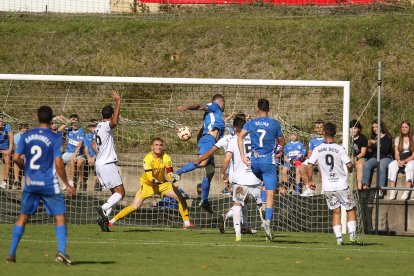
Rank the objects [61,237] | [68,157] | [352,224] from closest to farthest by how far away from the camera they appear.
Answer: [61,237] → [352,224] → [68,157]

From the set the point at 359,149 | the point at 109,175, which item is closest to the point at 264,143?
the point at 109,175

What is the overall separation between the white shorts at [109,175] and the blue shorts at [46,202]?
6977mm

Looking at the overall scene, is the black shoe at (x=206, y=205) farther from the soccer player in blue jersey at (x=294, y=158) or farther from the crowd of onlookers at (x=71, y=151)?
the crowd of onlookers at (x=71, y=151)

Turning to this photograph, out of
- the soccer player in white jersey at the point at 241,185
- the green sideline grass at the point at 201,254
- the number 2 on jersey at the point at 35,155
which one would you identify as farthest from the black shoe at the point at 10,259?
the soccer player in white jersey at the point at 241,185

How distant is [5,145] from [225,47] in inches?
565

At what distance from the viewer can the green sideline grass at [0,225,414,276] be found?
1319cm

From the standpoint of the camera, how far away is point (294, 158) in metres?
24.2

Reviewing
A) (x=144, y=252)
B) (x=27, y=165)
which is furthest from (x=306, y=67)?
(x=27, y=165)

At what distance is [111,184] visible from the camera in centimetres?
2052

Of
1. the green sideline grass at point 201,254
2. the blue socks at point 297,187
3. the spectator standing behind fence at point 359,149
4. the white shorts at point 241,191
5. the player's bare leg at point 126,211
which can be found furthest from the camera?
the spectator standing behind fence at point 359,149

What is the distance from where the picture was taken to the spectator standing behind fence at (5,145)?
78.2ft

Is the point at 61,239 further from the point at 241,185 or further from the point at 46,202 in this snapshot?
the point at 241,185

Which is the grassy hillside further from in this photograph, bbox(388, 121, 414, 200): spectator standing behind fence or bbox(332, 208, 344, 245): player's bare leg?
bbox(332, 208, 344, 245): player's bare leg

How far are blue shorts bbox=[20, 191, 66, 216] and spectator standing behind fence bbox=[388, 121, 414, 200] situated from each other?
1181 centimetres
